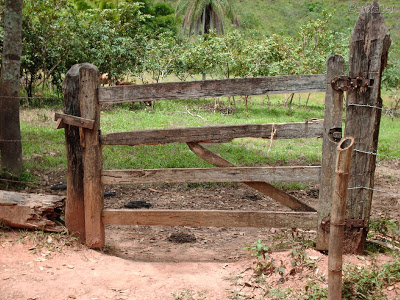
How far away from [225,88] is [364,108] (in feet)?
4.08

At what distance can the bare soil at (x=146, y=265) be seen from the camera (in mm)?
3725

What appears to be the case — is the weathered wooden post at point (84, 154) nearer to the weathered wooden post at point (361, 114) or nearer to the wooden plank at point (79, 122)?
the wooden plank at point (79, 122)

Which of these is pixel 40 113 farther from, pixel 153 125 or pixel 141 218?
pixel 141 218

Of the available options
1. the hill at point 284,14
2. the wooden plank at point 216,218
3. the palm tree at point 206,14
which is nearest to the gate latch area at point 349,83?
the wooden plank at point 216,218

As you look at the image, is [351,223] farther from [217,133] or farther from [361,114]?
[217,133]

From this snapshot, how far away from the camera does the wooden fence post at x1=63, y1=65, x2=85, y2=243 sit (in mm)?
4320

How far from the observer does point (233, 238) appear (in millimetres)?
5195

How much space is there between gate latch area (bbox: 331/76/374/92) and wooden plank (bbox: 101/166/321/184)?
0.75 m

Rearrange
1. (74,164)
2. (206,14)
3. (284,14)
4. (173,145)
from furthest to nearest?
(284,14)
(206,14)
(173,145)
(74,164)

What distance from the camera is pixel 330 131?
393 cm

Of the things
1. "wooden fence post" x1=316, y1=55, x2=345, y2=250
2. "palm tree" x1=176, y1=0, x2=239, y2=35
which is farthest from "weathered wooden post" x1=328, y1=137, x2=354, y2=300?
"palm tree" x1=176, y1=0, x2=239, y2=35

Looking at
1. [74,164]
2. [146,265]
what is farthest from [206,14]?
[146,265]

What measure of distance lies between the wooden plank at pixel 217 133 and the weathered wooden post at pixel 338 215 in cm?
122

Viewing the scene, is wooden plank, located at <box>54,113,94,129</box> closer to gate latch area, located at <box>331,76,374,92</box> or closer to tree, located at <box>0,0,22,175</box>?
gate latch area, located at <box>331,76,374,92</box>
